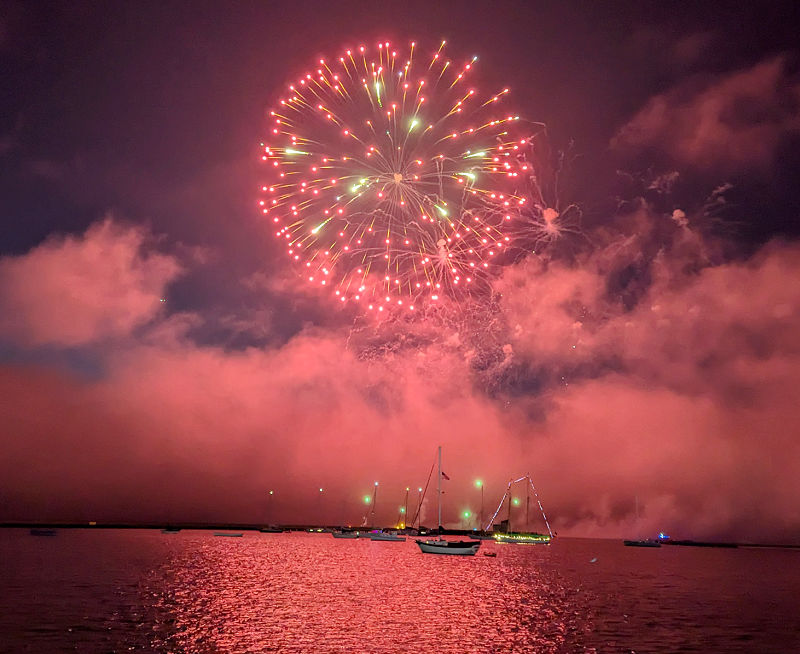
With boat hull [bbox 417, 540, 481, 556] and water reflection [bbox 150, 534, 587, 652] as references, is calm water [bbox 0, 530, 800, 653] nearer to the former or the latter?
water reflection [bbox 150, 534, 587, 652]

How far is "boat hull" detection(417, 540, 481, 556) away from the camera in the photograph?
13112 cm

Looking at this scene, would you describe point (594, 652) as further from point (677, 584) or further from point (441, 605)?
point (677, 584)

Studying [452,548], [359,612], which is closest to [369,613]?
[359,612]

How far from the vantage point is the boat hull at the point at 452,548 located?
13112 centimetres

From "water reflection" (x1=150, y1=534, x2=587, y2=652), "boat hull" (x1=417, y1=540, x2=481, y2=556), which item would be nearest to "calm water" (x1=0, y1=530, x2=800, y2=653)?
"water reflection" (x1=150, y1=534, x2=587, y2=652)

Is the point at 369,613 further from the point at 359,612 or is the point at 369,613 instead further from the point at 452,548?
the point at 452,548

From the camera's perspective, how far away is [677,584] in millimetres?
85500

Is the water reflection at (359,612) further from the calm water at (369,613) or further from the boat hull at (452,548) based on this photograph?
the boat hull at (452,548)

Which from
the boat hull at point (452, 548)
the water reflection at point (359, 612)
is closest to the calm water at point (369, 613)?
the water reflection at point (359, 612)


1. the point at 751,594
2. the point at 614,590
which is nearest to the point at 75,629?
the point at 614,590

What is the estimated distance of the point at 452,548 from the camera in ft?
437

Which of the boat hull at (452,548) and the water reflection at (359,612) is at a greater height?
the boat hull at (452,548)

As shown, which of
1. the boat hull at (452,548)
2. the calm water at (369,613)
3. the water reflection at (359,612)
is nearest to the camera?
the calm water at (369,613)

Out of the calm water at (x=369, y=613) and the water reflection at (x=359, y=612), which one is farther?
the water reflection at (x=359, y=612)
